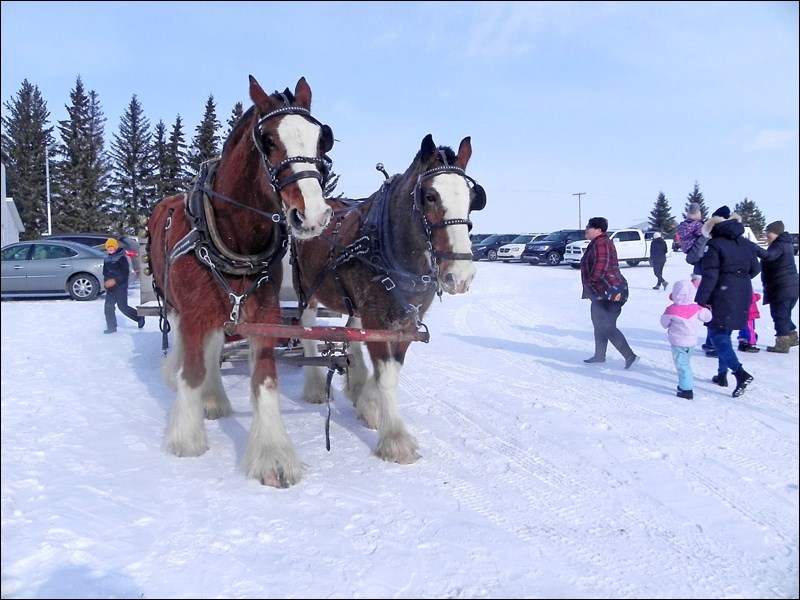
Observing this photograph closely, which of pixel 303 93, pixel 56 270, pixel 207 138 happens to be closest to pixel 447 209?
pixel 303 93

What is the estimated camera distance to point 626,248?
2641 centimetres

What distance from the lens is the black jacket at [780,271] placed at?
7.86 m

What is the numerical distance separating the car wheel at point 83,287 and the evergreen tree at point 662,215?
59231mm

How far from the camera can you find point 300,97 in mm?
3611

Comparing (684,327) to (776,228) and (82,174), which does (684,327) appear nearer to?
(776,228)

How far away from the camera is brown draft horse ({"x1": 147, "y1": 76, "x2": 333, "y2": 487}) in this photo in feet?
11.1

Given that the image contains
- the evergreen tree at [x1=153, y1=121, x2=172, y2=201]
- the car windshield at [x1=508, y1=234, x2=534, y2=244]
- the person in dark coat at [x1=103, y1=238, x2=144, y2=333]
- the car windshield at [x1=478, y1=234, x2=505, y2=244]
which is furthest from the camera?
the car windshield at [x1=478, y1=234, x2=505, y2=244]

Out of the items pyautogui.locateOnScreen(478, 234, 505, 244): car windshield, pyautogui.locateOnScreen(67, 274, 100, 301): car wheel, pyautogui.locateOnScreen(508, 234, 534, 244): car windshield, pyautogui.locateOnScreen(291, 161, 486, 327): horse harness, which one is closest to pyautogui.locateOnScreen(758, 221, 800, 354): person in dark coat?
pyautogui.locateOnScreen(291, 161, 486, 327): horse harness

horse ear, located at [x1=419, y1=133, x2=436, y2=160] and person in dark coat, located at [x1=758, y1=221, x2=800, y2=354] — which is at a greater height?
horse ear, located at [x1=419, y1=133, x2=436, y2=160]

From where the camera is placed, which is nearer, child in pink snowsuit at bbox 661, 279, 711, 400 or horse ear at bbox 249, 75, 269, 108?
horse ear at bbox 249, 75, 269, 108

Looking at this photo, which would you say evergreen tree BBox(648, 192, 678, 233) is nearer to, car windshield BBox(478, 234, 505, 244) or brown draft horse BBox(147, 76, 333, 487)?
car windshield BBox(478, 234, 505, 244)

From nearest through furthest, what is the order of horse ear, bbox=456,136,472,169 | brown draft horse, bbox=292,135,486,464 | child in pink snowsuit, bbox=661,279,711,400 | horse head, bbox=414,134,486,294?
horse head, bbox=414,134,486,294
brown draft horse, bbox=292,135,486,464
horse ear, bbox=456,136,472,169
child in pink snowsuit, bbox=661,279,711,400

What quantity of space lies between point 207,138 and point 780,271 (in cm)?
1046

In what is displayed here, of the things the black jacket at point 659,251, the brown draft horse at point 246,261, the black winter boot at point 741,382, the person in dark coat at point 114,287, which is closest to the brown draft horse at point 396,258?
the brown draft horse at point 246,261
